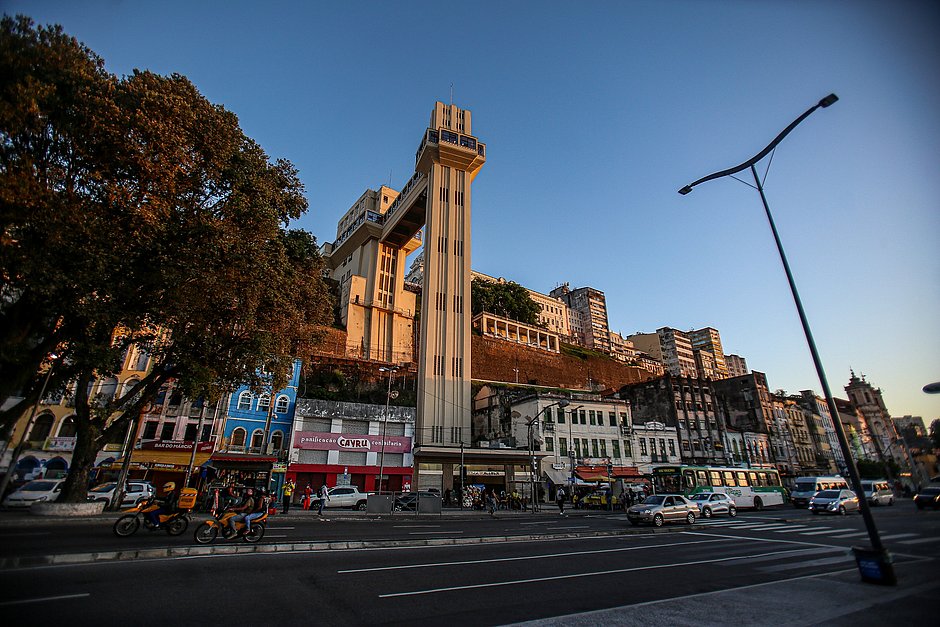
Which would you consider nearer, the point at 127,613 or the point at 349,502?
the point at 127,613

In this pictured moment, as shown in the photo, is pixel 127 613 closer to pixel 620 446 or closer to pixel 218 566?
pixel 218 566

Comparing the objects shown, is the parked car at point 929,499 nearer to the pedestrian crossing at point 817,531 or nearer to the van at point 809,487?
the van at point 809,487

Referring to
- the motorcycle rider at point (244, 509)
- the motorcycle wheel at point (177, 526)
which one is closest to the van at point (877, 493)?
the motorcycle rider at point (244, 509)


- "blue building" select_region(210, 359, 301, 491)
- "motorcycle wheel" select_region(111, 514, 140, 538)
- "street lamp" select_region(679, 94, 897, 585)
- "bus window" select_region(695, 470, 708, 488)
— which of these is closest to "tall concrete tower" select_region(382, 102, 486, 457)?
"blue building" select_region(210, 359, 301, 491)

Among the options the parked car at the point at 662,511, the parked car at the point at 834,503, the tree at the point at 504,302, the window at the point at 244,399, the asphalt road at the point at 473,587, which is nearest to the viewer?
the asphalt road at the point at 473,587

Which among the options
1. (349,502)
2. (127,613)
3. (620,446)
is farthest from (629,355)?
(127,613)

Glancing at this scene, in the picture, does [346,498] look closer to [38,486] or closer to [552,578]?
[38,486]

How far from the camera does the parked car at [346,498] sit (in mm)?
29844

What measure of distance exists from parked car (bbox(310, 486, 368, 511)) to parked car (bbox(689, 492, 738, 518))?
21176 mm

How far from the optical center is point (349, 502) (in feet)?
98.8

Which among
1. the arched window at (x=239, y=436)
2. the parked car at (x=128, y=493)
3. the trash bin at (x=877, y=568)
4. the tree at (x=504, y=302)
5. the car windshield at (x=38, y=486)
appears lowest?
the trash bin at (x=877, y=568)

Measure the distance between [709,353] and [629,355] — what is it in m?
47.1

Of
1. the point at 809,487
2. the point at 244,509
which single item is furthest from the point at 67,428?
the point at 809,487

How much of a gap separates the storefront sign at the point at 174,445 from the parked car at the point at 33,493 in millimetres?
9603
